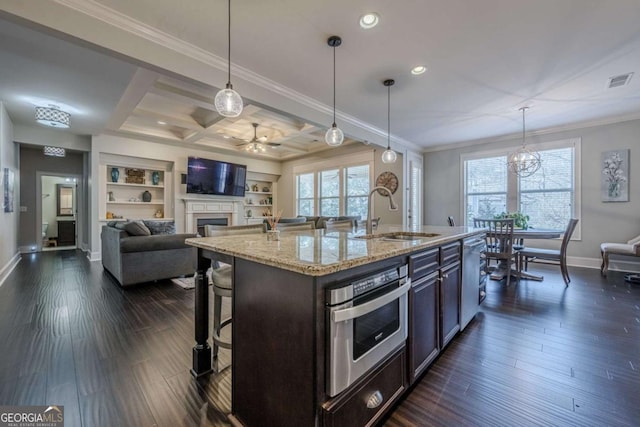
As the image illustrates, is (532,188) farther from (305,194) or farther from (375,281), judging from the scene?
(375,281)

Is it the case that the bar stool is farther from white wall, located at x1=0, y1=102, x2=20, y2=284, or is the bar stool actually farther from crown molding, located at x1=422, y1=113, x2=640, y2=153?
crown molding, located at x1=422, y1=113, x2=640, y2=153

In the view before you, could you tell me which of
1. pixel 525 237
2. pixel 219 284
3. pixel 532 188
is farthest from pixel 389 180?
pixel 219 284

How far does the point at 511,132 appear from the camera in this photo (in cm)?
568

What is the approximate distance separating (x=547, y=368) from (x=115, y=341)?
3.29 metres

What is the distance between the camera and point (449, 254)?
6.83 feet

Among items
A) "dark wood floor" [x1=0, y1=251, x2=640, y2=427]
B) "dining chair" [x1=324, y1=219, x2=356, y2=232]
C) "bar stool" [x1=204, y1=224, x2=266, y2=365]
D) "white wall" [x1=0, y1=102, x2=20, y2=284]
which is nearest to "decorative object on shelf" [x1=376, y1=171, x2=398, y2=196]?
"dining chair" [x1=324, y1=219, x2=356, y2=232]

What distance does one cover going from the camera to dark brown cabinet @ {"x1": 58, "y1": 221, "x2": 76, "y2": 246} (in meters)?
8.05

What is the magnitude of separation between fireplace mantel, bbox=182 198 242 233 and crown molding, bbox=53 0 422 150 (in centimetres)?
446

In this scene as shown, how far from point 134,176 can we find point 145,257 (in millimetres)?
3799

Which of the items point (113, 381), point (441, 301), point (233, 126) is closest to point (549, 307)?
point (441, 301)

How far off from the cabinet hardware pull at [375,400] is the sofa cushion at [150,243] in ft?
11.8

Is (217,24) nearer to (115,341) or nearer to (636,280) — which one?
(115,341)

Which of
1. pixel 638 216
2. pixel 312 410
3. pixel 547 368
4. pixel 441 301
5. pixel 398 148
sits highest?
pixel 398 148

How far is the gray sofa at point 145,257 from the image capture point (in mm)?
3578
